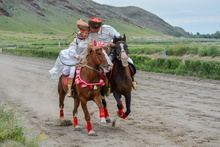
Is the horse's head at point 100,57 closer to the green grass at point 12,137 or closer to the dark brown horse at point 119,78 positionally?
the dark brown horse at point 119,78

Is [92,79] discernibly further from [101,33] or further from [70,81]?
[101,33]

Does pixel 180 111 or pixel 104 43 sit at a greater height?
pixel 104 43

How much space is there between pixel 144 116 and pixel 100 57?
9.41ft

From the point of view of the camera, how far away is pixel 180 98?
1421 centimetres

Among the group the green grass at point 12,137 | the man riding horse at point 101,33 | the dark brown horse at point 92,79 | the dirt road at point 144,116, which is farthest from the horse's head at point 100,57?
the green grass at point 12,137

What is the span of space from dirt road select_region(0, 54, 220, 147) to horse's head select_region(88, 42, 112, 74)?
150 cm

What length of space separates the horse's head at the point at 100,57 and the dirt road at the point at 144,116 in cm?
150

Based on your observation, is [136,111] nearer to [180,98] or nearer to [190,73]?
[180,98]

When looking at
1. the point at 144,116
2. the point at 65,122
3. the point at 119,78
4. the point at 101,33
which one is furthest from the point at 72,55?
the point at 144,116

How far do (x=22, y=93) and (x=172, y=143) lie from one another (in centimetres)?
966

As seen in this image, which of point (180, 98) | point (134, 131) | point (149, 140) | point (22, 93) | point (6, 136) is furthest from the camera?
point (22, 93)

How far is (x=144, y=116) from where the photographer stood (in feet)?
37.2

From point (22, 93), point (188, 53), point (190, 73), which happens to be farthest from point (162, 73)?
point (22, 93)

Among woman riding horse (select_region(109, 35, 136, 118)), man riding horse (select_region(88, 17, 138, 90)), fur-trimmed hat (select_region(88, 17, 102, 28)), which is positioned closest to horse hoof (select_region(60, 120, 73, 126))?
woman riding horse (select_region(109, 35, 136, 118))
